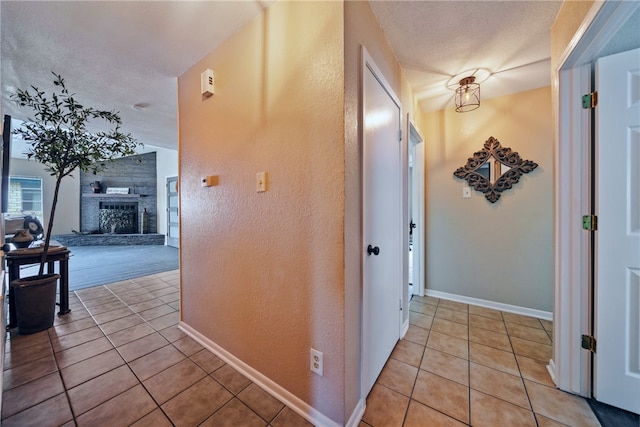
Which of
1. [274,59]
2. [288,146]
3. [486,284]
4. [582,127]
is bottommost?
[486,284]

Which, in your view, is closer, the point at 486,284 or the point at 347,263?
the point at 347,263

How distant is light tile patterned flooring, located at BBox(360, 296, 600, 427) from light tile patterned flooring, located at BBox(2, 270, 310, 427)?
0.61 m

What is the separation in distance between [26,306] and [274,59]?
2876 mm

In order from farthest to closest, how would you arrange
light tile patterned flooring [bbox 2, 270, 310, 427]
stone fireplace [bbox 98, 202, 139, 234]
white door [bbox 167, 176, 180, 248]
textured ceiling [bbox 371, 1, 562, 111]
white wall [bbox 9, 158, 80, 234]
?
stone fireplace [bbox 98, 202, 139, 234] < white door [bbox 167, 176, 180, 248] < white wall [bbox 9, 158, 80, 234] < textured ceiling [bbox 371, 1, 562, 111] < light tile patterned flooring [bbox 2, 270, 310, 427]

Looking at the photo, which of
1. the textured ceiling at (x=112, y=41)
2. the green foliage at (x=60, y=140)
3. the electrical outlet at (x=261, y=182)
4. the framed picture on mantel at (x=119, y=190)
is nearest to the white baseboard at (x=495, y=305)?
the electrical outlet at (x=261, y=182)

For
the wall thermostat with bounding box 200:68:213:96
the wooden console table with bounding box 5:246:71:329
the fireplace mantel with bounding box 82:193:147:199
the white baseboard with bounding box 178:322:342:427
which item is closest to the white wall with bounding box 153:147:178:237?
the fireplace mantel with bounding box 82:193:147:199

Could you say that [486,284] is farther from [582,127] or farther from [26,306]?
[26,306]

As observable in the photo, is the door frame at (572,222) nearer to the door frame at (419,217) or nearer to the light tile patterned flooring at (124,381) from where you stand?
the door frame at (419,217)

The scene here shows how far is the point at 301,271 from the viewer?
4.15 ft

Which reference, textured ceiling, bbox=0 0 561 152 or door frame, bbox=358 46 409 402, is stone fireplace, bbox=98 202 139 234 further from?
door frame, bbox=358 46 409 402

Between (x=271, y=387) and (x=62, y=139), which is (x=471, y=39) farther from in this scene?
(x=62, y=139)

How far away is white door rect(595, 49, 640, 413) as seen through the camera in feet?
4.03

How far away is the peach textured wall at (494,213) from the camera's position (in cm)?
233

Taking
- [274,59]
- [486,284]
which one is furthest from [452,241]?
[274,59]
